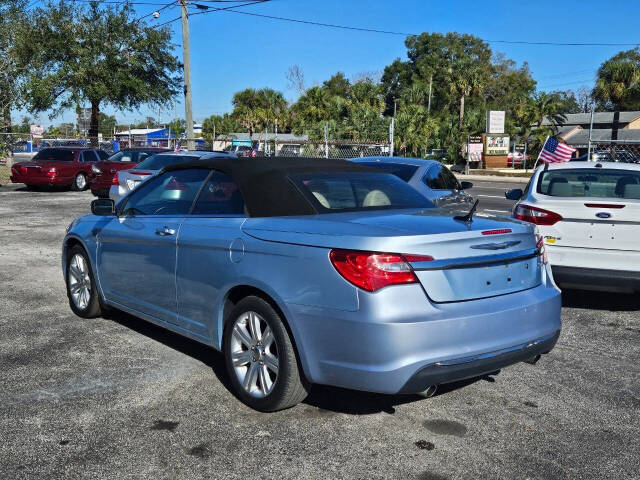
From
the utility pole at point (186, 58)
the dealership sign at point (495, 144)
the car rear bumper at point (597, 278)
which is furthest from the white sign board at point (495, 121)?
the car rear bumper at point (597, 278)

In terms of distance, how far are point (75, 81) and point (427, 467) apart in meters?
36.5

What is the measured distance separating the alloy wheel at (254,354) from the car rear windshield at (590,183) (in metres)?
4.37

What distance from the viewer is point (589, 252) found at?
6.55 m

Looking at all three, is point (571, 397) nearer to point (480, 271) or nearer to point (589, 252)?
point (480, 271)

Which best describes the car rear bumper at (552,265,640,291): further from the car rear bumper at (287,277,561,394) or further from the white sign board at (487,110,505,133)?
the white sign board at (487,110,505,133)

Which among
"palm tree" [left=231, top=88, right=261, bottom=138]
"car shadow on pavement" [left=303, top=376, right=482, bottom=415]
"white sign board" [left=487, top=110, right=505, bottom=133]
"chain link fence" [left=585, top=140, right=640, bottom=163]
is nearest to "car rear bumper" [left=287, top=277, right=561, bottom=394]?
"car shadow on pavement" [left=303, top=376, right=482, bottom=415]

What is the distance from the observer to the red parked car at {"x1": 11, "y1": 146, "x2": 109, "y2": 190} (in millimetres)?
21781

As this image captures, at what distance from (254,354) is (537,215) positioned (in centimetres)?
397

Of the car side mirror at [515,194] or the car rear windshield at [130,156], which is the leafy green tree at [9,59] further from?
the car side mirror at [515,194]

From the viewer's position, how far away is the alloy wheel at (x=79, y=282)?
19.8 feet

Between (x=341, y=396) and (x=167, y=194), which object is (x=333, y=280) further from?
(x=167, y=194)

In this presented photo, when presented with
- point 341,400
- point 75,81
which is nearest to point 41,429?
point 341,400

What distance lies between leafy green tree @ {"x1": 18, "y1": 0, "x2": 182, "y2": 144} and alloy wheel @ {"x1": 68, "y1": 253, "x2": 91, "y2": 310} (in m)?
31.5

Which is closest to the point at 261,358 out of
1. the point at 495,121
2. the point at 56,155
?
the point at 56,155
